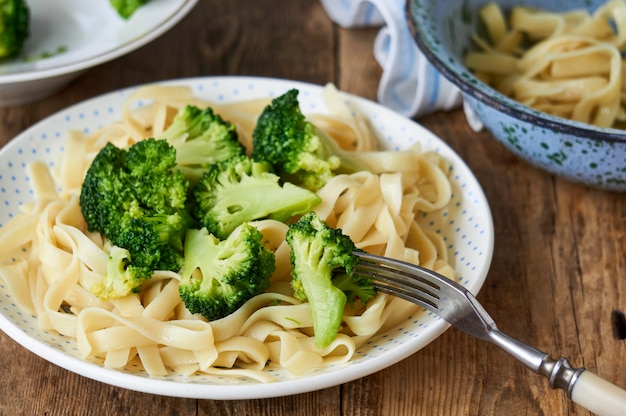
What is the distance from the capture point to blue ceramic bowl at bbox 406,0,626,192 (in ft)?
9.08

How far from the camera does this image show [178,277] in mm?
2469

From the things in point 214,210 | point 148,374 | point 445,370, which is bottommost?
point 445,370

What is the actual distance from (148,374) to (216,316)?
0.86 ft

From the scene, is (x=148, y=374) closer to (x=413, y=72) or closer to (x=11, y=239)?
(x=11, y=239)

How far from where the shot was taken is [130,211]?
254cm

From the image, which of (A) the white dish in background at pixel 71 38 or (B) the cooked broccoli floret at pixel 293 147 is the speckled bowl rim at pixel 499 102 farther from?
(A) the white dish in background at pixel 71 38

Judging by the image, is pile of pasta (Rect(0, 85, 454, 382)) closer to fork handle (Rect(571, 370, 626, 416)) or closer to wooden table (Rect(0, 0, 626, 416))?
wooden table (Rect(0, 0, 626, 416))

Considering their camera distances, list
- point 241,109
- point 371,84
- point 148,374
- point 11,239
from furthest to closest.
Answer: point 371,84 < point 241,109 < point 11,239 < point 148,374

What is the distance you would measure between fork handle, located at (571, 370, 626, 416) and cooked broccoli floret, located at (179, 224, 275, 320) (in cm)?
91

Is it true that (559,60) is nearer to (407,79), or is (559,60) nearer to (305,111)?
(407,79)

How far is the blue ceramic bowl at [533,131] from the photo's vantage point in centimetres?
277

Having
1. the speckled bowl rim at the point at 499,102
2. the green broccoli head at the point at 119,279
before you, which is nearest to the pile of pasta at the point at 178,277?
the green broccoli head at the point at 119,279

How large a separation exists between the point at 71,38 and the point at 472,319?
2444 mm

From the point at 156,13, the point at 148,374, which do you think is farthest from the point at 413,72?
the point at 148,374
